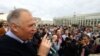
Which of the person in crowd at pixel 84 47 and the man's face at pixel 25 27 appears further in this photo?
Answer: the person in crowd at pixel 84 47

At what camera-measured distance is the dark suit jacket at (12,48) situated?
7.41 feet

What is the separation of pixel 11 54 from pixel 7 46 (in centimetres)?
7

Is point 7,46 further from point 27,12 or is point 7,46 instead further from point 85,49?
point 85,49

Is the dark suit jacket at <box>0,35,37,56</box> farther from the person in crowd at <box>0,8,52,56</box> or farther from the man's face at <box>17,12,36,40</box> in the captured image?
the man's face at <box>17,12,36,40</box>

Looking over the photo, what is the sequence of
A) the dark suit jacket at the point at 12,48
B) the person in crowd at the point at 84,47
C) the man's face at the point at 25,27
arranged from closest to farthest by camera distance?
the dark suit jacket at the point at 12,48
the man's face at the point at 25,27
the person in crowd at the point at 84,47

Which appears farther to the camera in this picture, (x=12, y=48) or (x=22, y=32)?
(x=22, y=32)

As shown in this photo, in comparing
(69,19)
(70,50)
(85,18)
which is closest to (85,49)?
(70,50)

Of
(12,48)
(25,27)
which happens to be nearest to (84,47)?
(25,27)

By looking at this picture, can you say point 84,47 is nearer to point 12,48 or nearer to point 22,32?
point 22,32

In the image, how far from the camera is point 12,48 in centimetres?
229

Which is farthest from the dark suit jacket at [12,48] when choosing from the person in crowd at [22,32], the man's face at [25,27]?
the man's face at [25,27]

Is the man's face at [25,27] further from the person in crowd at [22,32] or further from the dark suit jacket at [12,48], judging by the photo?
the dark suit jacket at [12,48]

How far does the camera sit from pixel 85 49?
Answer: 737 centimetres

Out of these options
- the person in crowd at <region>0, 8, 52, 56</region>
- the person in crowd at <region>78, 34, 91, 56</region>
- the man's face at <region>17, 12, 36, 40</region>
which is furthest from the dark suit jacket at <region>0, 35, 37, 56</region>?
the person in crowd at <region>78, 34, 91, 56</region>
